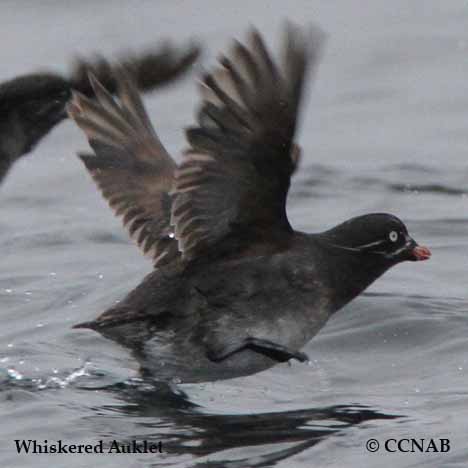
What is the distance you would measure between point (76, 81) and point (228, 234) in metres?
1.39

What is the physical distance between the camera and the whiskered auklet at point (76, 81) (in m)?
9.62

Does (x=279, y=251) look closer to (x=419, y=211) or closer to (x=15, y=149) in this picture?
(x=15, y=149)

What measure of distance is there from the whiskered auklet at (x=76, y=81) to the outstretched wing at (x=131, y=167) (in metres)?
0.14

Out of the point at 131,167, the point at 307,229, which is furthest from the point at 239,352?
the point at 307,229

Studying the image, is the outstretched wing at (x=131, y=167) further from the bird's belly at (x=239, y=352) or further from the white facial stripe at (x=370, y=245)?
the white facial stripe at (x=370, y=245)

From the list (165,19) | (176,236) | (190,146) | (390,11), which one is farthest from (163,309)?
(390,11)

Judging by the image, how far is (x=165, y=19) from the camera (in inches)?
838

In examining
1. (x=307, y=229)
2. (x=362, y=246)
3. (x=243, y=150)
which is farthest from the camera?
(x=307, y=229)

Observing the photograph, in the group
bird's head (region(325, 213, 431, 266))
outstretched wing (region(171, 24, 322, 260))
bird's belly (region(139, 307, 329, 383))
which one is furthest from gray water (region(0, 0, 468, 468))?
outstretched wing (region(171, 24, 322, 260))

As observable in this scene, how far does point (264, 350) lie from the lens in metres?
9.08

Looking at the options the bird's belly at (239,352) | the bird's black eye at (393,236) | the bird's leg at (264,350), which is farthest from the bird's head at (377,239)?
the bird's leg at (264,350)

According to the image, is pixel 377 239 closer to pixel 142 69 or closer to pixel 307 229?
pixel 142 69

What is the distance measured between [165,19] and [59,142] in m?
4.78

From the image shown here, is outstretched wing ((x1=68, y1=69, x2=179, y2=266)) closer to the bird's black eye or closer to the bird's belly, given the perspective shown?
the bird's belly
